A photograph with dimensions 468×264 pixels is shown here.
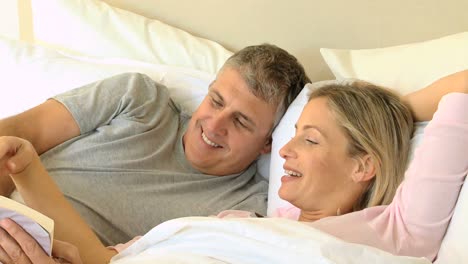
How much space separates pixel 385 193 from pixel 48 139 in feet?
2.57

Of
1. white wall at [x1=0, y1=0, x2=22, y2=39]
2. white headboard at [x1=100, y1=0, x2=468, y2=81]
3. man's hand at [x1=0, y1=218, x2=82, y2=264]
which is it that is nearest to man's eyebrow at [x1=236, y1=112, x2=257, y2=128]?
white headboard at [x1=100, y1=0, x2=468, y2=81]

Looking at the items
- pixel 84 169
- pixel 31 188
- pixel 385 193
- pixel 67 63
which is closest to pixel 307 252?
pixel 385 193

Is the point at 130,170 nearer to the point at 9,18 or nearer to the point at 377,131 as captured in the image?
the point at 377,131

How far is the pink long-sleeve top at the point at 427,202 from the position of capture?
1.05 metres

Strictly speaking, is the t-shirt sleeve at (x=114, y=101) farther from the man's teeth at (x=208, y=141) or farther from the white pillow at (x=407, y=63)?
the white pillow at (x=407, y=63)

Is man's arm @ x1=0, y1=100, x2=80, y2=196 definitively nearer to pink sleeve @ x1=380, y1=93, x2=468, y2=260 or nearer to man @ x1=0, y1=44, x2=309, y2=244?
man @ x1=0, y1=44, x2=309, y2=244

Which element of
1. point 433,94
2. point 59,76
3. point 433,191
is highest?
point 433,94

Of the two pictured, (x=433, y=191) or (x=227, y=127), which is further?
(x=227, y=127)

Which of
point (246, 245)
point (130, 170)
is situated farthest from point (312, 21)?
point (246, 245)

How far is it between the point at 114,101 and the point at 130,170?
178 millimetres

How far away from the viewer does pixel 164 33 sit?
186 centimetres

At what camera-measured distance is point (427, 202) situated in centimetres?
105

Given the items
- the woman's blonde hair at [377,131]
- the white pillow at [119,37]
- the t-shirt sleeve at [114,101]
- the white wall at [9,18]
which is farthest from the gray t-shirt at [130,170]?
the white wall at [9,18]

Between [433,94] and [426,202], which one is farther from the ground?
[433,94]
